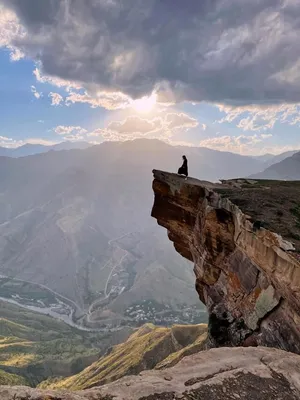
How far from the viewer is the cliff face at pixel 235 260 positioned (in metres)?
21.7

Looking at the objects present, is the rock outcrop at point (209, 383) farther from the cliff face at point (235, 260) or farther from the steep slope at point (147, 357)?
the steep slope at point (147, 357)

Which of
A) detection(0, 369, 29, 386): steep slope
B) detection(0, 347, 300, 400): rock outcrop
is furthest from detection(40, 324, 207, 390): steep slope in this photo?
detection(0, 347, 300, 400): rock outcrop

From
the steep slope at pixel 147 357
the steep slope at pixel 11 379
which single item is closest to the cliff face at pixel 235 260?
the steep slope at pixel 147 357

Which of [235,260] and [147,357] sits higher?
[235,260]

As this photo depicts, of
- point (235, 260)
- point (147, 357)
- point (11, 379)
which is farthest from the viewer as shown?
point (11, 379)

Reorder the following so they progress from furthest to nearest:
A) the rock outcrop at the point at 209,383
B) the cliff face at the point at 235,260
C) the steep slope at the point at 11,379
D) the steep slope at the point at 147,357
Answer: the steep slope at the point at 11,379 → the steep slope at the point at 147,357 → the cliff face at the point at 235,260 → the rock outcrop at the point at 209,383

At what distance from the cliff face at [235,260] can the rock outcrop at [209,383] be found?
602cm

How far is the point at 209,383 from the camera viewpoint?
515 inches

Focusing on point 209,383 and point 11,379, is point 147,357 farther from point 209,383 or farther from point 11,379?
point 209,383

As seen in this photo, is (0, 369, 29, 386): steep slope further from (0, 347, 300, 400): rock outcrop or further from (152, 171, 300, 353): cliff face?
(0, 347, 300, 400): rock outcrop

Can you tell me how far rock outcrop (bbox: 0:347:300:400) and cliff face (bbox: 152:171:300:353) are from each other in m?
6.02

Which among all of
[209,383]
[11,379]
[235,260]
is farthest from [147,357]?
[209,383]

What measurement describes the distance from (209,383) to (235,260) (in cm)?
1820

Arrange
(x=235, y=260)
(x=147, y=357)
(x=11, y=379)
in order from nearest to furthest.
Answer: (x=235, y=260) < (x=147, y=357) < (x=11, y=379)
